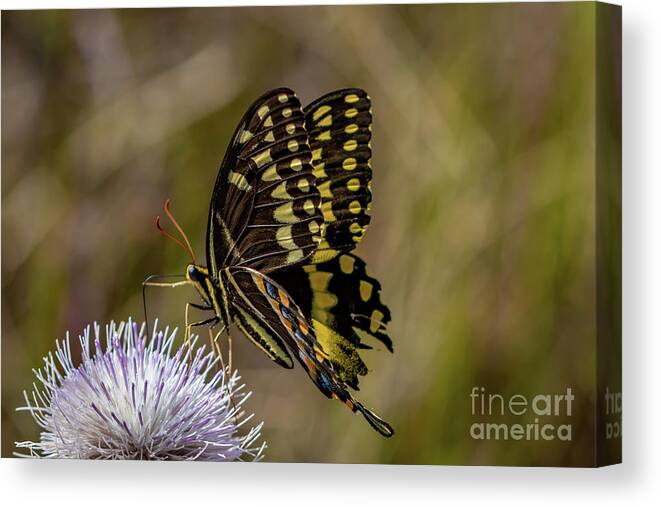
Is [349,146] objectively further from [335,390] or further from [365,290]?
[335,390]

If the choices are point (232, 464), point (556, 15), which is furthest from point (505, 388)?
point (556, 15)

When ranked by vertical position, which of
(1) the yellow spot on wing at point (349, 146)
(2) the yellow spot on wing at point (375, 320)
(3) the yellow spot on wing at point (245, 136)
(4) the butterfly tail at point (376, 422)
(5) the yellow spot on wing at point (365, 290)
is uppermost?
(3) the yellow spot on wing at point (245, 136)

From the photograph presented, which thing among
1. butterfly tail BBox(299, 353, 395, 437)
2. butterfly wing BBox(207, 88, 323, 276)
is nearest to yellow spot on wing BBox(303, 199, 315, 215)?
butterfly wing BBox(207, 88, 323, 276)

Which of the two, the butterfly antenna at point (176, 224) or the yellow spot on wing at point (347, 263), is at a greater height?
the butterfly antenna at point (176, 224)

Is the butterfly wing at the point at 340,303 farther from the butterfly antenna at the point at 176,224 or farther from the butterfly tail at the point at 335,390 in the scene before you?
the butterfly antenna at the point at 176,224

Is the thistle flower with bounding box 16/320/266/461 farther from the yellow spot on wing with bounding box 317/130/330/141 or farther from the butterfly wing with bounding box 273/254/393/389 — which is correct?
the yellow spot on wing with bounding box 317/130/330/141

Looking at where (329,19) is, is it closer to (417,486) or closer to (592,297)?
(592,297)

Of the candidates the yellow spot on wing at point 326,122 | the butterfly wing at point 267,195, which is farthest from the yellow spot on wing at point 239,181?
the yellow spot on wing at point 326,122
